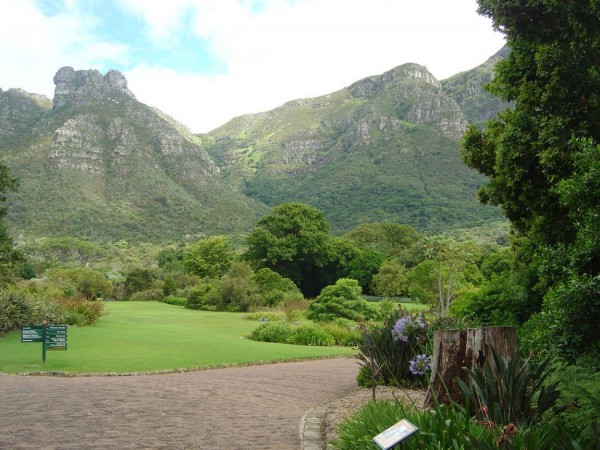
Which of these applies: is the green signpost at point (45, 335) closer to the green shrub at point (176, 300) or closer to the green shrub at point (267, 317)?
the green shrub at point (267, 317)

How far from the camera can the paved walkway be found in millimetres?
5863

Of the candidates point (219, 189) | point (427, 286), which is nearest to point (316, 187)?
point (219, 189)

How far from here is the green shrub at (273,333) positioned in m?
20.5

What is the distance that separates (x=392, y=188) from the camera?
107312 mm

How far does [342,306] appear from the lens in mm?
27984

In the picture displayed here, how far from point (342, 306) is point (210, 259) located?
34.6m

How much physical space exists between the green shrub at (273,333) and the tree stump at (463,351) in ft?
48.0

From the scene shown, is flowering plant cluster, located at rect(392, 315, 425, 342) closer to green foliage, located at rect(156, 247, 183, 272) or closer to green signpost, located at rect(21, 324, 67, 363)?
green signpost, located at rect(21, 324, 67, 363)

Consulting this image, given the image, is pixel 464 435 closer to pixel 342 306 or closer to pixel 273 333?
pixel 273 333

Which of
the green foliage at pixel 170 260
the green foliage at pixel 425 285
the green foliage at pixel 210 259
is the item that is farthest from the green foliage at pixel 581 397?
the green foliage at pixel 170 260

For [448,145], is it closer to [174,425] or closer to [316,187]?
[316,187]

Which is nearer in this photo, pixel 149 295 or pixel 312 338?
pixel 312 338

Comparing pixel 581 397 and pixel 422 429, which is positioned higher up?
pixel 581 397

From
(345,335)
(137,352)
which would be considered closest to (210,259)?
(345,335)
